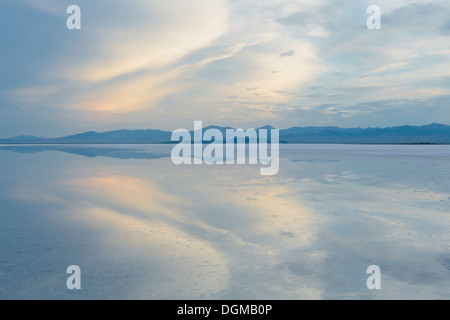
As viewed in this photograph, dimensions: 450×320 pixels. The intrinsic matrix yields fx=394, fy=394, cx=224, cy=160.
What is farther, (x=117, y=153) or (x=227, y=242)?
(x=117, y=153)

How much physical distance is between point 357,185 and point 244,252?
7679 mm

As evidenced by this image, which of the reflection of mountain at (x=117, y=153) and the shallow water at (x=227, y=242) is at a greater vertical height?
the reflection of mountain at (x=117, y=153)

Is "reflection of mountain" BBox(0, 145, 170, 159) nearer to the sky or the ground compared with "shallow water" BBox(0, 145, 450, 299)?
nearer to the sky

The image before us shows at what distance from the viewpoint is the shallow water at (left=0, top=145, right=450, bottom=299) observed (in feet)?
14.4

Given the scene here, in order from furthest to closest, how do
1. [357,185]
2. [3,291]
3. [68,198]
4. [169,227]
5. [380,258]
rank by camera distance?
[357,185] → [68,198] → [169,227] → [380,258] → [3,291]

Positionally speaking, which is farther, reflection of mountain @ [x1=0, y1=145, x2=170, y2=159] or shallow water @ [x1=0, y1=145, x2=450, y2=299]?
reflection of mountain @ [x1=0, y1=145, x2=170, y2=159]

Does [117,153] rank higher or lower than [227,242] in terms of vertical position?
higher

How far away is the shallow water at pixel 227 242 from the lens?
14.4ft

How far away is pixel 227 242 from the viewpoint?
6148 mm
